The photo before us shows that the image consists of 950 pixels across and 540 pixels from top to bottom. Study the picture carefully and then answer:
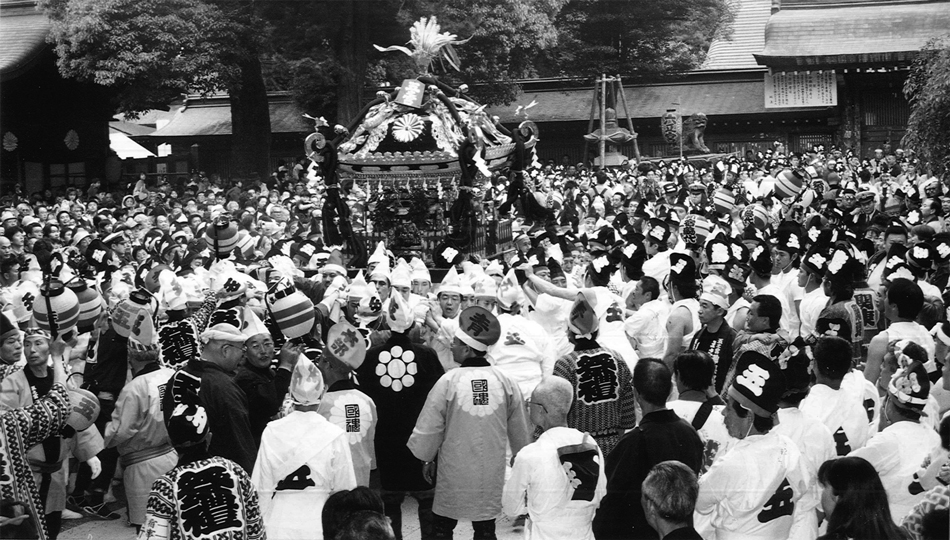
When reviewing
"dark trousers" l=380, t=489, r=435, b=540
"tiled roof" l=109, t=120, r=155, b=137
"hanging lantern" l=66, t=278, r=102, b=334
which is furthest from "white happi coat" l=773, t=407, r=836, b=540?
"tiled roof" l=109, t=120, r=155, b=137

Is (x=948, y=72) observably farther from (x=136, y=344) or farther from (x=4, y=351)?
(x=4, y=351)

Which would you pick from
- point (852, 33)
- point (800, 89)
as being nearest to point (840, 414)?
point (852, 33)

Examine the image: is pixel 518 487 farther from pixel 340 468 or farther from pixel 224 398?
pixel 224 398

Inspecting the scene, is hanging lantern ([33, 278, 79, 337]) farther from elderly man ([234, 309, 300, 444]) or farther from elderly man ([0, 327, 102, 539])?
elderly man ([234, 309, 300, 444])

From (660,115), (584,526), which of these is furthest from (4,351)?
(660,115)

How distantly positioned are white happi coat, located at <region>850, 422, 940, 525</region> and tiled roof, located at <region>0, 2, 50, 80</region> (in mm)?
17991

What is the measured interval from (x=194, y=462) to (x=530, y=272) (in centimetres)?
337

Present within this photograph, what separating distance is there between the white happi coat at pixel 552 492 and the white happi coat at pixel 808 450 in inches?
30.7

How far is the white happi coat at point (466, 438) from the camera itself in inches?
175

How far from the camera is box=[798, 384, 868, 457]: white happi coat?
434 centimetres

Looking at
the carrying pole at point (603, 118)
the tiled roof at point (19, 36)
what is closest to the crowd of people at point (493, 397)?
the carrying pole at point (603, 118)

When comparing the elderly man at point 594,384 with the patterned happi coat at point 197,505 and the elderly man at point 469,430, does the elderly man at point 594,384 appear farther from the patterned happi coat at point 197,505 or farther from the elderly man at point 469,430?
the patterned happi coat at point 197,505

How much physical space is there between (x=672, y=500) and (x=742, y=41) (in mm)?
21952

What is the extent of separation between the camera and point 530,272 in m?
6.49
